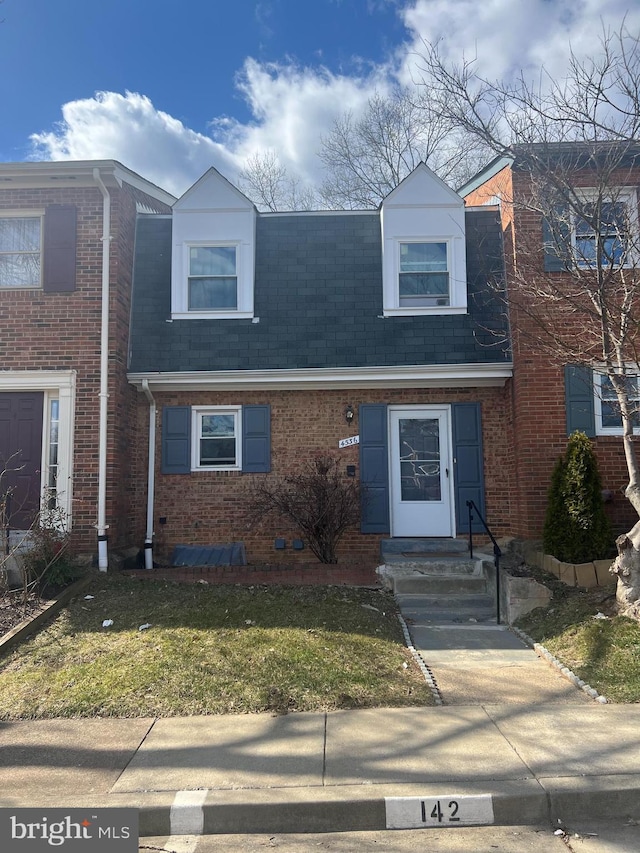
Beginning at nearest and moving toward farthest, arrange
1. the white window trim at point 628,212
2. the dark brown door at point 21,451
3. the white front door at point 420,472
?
1. the white window trim at point 628,212
2. the dark brown door at point 21,451
3. the white front door at point 420,472

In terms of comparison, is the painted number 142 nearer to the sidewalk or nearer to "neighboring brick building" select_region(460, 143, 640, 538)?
the sidewalk

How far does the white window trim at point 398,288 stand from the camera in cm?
959

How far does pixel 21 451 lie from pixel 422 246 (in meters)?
6.99

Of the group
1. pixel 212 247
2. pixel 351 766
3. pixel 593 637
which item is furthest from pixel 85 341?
pixel 593 637

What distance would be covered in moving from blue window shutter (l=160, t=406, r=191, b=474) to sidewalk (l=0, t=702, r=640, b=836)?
16.2ft

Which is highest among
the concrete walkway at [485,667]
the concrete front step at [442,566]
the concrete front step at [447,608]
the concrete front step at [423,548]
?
the concrete front step at [423,548]

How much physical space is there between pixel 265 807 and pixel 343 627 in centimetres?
302

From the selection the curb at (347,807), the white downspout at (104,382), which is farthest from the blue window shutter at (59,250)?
the curb at (347,807)

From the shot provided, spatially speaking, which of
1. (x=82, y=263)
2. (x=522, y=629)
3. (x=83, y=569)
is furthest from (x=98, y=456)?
(x=522, y=629)

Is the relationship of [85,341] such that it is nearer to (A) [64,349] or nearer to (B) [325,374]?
(A) [64,349]

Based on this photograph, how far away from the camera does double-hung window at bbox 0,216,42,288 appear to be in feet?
30.1

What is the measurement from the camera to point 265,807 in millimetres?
3564

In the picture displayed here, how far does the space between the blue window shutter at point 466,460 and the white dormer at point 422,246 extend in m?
1.72

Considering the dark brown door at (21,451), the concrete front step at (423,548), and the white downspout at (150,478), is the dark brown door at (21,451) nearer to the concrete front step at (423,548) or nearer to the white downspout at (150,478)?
the white downspout at (150,478)
